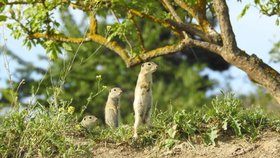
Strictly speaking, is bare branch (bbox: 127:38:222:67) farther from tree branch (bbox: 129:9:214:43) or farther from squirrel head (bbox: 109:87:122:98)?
squirrel head (bbox: 109:87:122:98)

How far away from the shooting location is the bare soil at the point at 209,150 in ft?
28.2

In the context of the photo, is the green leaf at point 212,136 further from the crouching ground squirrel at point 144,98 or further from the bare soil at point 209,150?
the crouching ground squirrel at point 144,98

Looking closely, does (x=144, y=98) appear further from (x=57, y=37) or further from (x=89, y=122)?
(x=57, y=37)

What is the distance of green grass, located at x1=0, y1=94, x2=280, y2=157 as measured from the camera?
8125 millimetres

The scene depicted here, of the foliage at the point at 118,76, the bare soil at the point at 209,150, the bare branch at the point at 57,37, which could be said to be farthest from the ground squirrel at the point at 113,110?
the foliage at the point at 118,76

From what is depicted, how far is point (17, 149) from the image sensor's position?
7930 mm

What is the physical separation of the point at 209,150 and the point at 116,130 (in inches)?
50.1

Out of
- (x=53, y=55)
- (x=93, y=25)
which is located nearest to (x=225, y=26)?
(x=93, y=25)

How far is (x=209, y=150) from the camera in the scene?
28.5ft

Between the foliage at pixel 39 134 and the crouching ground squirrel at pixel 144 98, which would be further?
the crouching ground squirrel at pixel 144 98

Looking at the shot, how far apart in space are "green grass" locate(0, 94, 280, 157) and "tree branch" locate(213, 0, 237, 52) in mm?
1047

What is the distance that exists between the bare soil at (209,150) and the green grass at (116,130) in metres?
0.08

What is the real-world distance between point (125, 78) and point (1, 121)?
21437 mm

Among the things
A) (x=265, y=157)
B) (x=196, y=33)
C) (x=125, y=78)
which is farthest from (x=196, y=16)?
A: (x=125, y=78)
